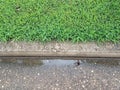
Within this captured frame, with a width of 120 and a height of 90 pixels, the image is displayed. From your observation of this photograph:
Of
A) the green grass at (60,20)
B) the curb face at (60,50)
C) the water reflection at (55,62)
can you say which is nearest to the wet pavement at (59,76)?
the water reflection at (55,62)

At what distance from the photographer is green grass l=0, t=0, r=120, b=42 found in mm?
3971

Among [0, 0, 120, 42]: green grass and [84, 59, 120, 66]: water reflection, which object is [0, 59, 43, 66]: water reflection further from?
[84, 59, 120, 66]: water reflection

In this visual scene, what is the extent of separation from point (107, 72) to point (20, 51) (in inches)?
51.4

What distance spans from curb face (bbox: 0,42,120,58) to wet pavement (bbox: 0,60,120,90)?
0.13 m

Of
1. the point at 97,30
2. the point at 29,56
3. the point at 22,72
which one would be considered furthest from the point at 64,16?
the point at 22,72

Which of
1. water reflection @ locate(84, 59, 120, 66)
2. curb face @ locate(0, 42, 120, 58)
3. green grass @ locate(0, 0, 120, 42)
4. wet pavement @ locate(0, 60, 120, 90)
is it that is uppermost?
green grass @ locate(0, 0, 120, 42)

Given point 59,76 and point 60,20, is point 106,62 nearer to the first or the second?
point 59,76

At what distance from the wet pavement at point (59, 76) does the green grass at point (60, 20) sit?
41 centimetres

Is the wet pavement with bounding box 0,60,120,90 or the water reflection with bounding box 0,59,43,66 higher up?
the water reflection with bounding box 0,59,43,66

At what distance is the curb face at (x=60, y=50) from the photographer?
3.83 metres

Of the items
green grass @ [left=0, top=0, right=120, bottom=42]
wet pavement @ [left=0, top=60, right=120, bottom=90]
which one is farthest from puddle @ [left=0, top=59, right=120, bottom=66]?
green grass @ [left=0, top=0, right=120, bottom=42]

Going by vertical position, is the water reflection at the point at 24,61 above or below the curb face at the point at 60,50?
below

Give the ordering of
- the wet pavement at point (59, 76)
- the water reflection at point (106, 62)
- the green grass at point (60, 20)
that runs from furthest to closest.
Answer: the green grass at point (60, 20) < the water reflection at point (106, 62) < the wet pavement at point (59, 76)

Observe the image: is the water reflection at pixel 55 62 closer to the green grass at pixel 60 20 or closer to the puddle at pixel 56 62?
the puddle at pixel 56 62
